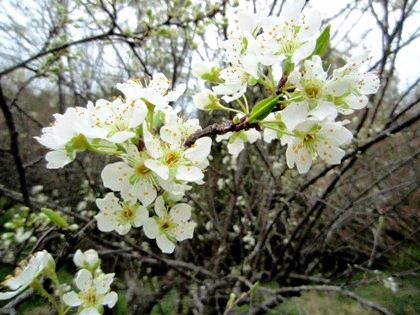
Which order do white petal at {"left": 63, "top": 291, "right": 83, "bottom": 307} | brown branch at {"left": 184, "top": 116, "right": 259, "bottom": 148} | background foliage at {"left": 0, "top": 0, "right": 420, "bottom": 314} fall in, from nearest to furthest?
brown branch at {"left": 184, "top": 116, "right": 259, "bottom": 148} < white petal at {"left": 63, "top": 291, "right": 83, "bottom": 307} < background foliage at {"left": 0, "top": 0, "right": 420, "bottom": 314}

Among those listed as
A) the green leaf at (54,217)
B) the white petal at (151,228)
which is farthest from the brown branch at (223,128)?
the green leaf at (54,217)

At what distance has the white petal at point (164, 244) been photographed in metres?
1.01

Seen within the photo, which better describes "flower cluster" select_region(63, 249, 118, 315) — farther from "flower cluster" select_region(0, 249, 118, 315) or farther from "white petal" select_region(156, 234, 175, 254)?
"white petal" select_region(156, 234, 175, 254)

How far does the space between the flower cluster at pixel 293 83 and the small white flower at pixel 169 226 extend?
23 centimetres

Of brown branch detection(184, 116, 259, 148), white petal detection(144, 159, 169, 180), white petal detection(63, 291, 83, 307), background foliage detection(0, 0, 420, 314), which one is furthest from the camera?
background foliage detection(0, 0, 420, 314)

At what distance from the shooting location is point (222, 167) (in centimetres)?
568

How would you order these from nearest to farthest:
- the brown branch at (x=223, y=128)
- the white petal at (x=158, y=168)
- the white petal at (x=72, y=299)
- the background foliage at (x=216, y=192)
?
1. the white petal at (x=158, y=168)
2. the brown branch at (x=223, y=128)
3. the white petal at (x=72, y=299)
4. the background foliage at (x=216, y=192)

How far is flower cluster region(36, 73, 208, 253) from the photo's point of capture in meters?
0.86

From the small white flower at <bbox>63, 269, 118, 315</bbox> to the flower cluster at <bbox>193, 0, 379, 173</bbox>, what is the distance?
1.87 feet

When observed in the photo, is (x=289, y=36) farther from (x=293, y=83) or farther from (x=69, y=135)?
(x=69, y=135)

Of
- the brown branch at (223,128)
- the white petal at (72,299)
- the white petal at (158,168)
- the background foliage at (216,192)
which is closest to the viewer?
the white petal at (158,168)

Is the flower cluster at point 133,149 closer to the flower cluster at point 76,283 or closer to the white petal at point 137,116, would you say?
the white petal at point 137,116

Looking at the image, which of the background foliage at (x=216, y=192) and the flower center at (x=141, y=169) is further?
the background foliage at (x=216, y=192)

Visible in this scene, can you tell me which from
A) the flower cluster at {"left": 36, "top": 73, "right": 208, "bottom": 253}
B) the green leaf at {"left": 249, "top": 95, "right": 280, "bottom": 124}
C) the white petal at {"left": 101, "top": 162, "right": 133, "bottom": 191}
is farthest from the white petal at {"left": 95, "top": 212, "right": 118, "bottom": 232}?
the green leaf at {"left": 249, "top": 95, "right": 280, "bottom": 124}
